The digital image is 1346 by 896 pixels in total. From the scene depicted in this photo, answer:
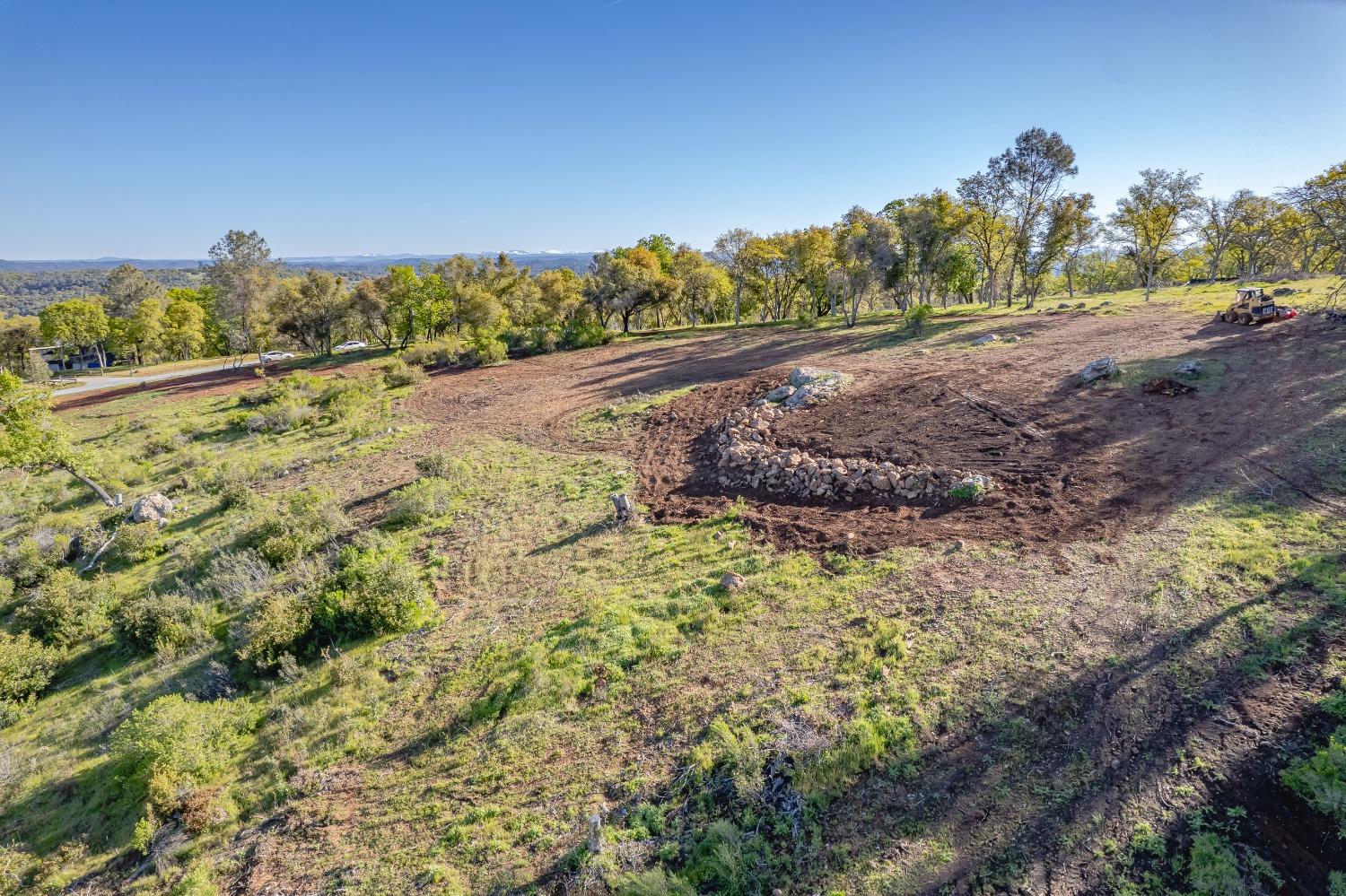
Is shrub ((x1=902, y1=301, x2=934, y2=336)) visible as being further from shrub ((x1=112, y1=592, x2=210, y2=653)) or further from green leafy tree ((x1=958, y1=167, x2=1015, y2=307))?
shrub ((x1=112, y1=592, x2=210, y2=653))

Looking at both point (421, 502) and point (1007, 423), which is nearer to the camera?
point (421, 502)

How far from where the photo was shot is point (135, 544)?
1257cm

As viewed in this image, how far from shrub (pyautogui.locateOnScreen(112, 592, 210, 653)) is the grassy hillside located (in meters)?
0.06

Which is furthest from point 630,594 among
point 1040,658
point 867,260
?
point 867,260

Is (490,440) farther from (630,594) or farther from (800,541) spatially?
(800,541)

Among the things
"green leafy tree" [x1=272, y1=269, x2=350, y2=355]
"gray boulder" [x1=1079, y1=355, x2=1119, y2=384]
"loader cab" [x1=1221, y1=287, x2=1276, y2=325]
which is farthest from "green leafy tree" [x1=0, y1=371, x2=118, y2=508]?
"loader cab" [x1=1221, y1=287, x2=1276, y2=325]

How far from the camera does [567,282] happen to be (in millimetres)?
46156

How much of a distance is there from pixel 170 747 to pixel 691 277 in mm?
43906

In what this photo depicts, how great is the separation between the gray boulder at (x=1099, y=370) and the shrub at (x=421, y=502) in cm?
1921

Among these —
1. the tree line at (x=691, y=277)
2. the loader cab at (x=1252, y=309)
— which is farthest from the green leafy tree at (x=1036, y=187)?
the loader cab at (x=1252, y=309)

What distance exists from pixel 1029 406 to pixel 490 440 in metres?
17.4

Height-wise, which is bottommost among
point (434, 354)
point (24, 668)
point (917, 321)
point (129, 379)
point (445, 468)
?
point (24, 668)

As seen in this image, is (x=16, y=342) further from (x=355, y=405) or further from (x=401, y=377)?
(x=355, y=405)

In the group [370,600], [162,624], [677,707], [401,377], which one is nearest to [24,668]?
[162,624]
